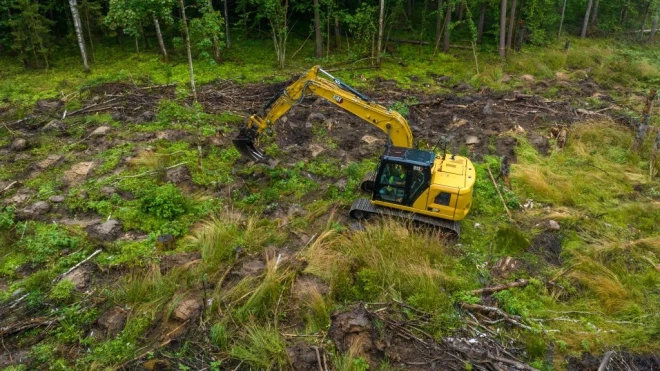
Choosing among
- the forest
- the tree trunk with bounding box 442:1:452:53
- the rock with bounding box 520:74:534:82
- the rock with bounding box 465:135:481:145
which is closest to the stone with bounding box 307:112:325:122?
→ the forest

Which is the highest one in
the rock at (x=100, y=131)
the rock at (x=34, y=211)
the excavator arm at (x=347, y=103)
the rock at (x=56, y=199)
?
the excavator arm at (x=347, y=103)

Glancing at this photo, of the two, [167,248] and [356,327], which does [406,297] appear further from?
[167,248]

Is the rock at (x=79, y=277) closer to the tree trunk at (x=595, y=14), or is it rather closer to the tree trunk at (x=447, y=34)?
the tree trunk at (x=447, y=34)

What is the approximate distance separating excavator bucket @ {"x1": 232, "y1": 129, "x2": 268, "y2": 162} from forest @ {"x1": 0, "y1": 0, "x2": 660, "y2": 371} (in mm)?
199

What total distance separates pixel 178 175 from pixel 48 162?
380 centimetres

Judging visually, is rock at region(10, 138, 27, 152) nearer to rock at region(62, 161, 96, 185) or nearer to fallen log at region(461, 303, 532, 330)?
rock at region(62, 161, 96, 185)

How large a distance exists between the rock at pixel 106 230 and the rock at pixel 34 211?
1381 millimetres

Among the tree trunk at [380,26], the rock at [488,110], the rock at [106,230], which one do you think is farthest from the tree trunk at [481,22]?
the rock at [106,230]

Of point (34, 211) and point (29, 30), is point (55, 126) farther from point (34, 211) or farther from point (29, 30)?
point (29, 30)

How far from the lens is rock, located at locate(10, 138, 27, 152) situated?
12623 mm

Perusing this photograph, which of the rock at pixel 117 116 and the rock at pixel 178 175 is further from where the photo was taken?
the rock at pixel 117 116

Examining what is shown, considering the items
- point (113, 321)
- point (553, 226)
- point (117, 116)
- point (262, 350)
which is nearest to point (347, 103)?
point (553, 226)

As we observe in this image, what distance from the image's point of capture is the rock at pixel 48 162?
11.6 meters

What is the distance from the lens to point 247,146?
11117 millimetres
